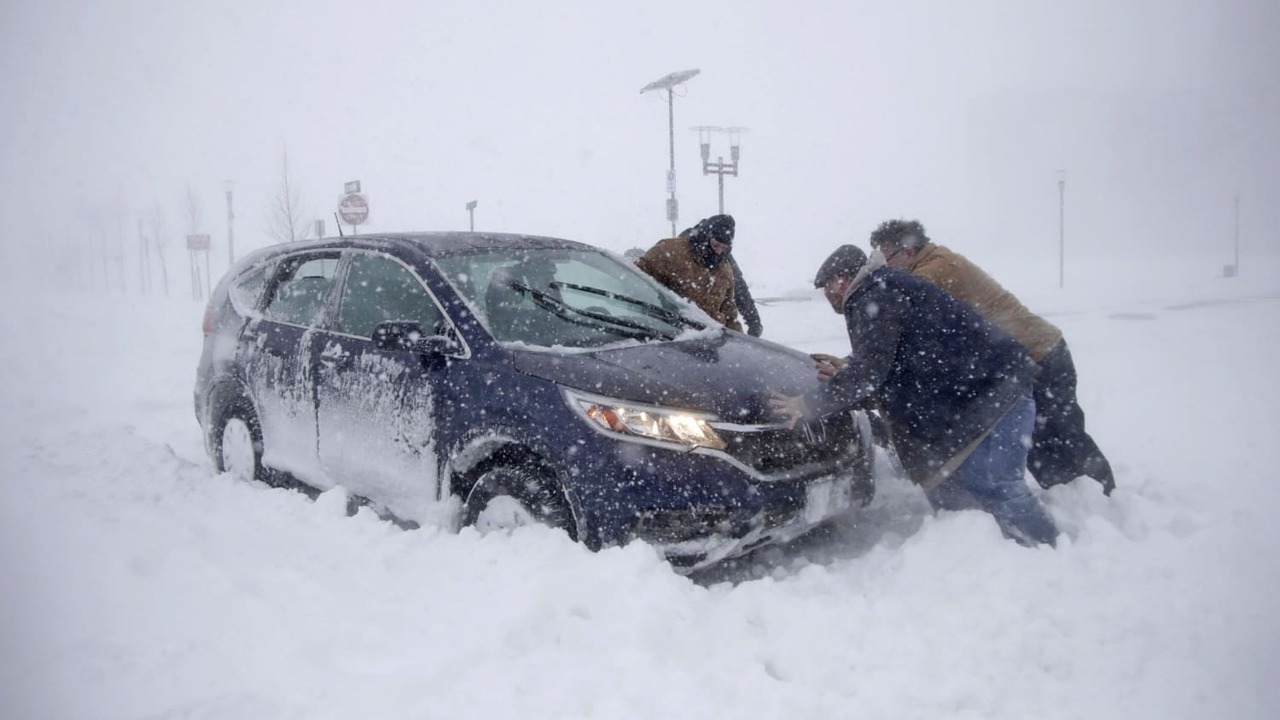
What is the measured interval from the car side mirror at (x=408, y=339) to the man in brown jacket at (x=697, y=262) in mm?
2353

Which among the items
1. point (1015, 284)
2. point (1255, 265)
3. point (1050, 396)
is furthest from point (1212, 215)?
point (1050, 396)

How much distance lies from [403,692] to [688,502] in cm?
115

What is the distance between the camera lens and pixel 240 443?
191 inches

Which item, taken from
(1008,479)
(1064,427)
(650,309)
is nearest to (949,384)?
(1008,479)

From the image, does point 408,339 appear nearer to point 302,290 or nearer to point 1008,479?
point 302,290

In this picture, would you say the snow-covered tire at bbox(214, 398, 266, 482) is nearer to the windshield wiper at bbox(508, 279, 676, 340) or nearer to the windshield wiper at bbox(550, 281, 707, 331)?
the windshield wiper at bbox(508, 279, 676, 340)

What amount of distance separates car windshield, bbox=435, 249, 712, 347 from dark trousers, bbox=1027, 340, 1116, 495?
5.71 feet

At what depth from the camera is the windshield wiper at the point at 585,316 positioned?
3779 mm

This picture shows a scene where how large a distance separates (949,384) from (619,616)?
1.78m

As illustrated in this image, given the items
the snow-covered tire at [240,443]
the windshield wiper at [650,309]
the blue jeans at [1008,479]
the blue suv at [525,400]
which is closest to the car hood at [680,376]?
the blue suv at [525,400]

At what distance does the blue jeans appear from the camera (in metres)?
3.50

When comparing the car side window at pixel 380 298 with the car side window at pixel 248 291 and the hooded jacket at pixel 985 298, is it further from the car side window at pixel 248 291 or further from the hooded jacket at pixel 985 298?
the hooded jacket at pixel 985 298

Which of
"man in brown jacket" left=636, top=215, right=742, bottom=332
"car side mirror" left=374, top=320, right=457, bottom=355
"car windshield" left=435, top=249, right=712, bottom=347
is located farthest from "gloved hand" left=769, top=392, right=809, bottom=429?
"man in brown jacket" left=636, top=215, right=742, bottom=332

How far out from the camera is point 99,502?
165 inches
